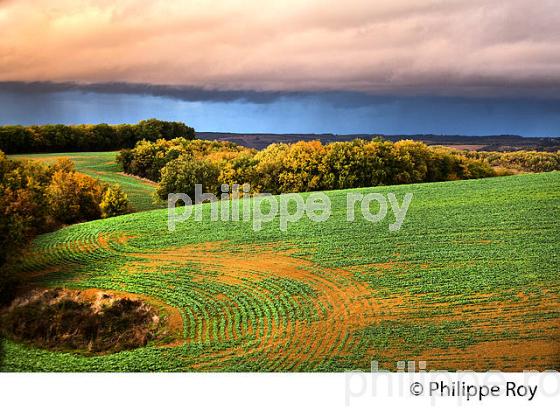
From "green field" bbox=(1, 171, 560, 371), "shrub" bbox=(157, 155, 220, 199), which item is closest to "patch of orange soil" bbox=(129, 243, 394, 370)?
"green field" bbox=(1, 171, 560, 371)

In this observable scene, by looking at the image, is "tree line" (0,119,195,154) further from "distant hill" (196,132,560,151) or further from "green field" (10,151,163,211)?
"distant hill" (196,132,560,151)

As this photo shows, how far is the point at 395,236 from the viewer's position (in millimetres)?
6098

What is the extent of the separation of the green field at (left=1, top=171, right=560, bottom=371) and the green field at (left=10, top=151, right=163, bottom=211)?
0.22 feet

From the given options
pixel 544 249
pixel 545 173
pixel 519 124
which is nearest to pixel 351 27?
pixel 519 124

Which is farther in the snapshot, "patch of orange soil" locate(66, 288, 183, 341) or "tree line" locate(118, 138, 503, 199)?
"tree line" locate(118, 138, 503, 199)

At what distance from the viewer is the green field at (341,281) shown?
5.52 m

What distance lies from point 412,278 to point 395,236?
0.50 metres

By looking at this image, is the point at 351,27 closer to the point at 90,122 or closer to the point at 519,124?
the point at 519,124

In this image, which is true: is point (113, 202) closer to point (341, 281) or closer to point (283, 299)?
point (283, 299)

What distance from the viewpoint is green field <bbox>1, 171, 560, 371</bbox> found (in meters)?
5.52

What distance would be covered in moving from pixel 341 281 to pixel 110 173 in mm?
2731

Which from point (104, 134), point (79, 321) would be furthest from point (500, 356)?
point (104, 134)

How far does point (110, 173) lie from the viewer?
6281 mm

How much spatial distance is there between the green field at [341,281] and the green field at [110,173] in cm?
7
